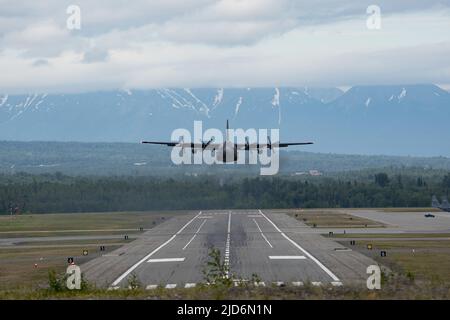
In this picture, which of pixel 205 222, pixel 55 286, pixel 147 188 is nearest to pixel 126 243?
pixel 205 222

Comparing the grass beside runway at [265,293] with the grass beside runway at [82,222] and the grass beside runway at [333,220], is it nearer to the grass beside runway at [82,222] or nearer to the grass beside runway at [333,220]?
the grass beside runway at [82,222]

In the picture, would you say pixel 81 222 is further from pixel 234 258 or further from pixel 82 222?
pixel 234 258

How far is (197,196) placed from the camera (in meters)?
175

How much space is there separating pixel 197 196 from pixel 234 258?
101 metres

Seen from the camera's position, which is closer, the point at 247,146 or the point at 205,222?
the point at 247,146

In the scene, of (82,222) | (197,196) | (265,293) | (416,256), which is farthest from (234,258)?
(197,196)

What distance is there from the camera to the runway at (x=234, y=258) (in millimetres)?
57375

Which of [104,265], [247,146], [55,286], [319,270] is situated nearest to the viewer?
[55,286]

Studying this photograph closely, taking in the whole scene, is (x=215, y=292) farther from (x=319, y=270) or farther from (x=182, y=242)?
(x=182, y=242)

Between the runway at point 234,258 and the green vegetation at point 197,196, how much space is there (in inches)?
1917

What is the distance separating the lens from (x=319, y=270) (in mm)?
62719

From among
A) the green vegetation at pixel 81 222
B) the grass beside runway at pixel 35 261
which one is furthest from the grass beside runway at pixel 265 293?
the green vegetation at pixel 81 222

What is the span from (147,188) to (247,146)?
7803 cm
